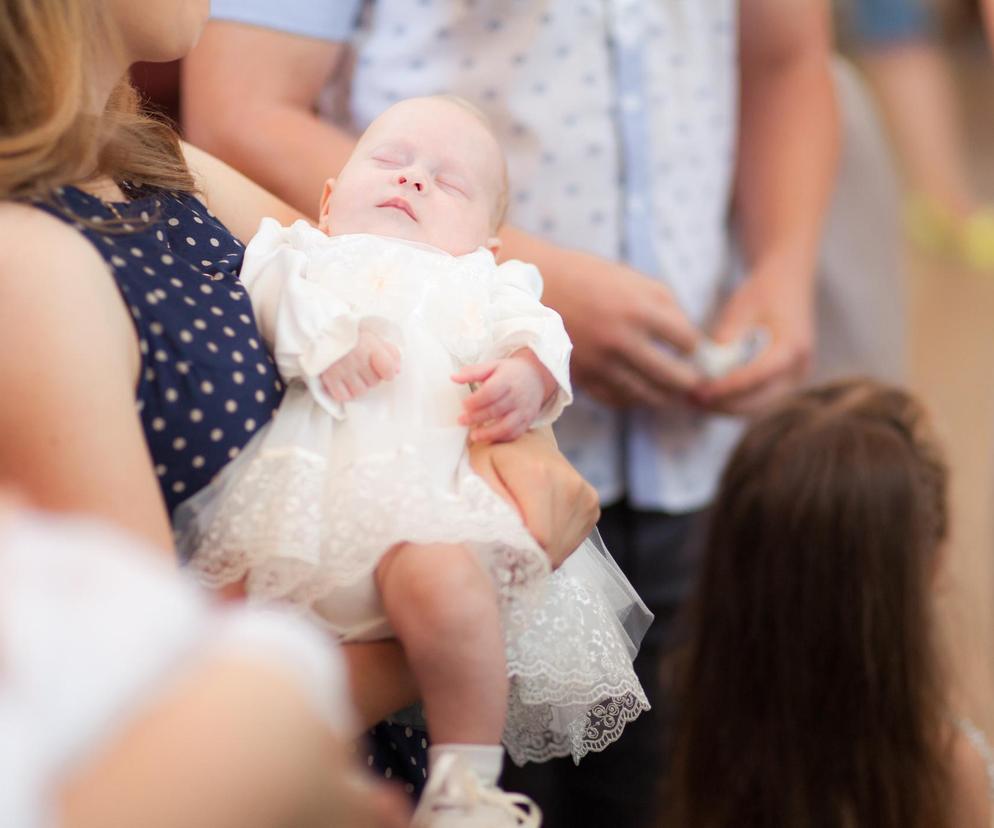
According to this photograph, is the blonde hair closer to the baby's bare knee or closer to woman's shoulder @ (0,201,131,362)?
woman's shoulder @ (0,201,131,362)

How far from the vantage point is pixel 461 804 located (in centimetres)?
47

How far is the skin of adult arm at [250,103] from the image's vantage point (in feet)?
2.25

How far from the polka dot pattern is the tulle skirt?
0.01 m

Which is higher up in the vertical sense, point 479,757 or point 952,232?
point 479,757

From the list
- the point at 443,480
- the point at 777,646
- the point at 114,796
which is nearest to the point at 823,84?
the point at 777,646

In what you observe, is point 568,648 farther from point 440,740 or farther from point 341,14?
point 341,14

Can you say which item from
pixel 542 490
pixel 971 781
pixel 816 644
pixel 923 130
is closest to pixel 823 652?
pixel 816 644

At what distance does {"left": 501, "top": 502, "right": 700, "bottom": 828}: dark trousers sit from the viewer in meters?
1.04

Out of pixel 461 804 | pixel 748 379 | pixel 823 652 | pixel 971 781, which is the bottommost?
pixel 971 781

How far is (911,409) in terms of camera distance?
1.15m

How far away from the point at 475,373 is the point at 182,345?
130 millimetres

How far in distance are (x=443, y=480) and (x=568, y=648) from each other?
94 mm

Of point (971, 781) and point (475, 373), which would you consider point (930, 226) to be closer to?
point (971, 781)

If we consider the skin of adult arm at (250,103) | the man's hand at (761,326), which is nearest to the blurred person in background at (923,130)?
the man's hand at (761,326)
